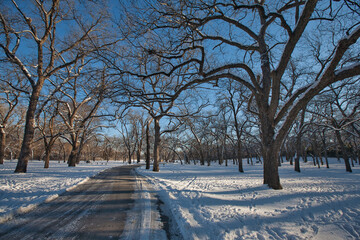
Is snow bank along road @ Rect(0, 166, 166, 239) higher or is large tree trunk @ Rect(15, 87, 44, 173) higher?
large tree trunk @ Rect(15, 87, 44, 173)

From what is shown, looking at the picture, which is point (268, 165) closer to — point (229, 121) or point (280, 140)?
point (280, 140)

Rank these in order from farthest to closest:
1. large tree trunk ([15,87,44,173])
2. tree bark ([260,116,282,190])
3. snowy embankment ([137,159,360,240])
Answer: large tree trunk ([15,87,44,173]) → tree bark ([260,116,282,190]) → snowy embankment ([137,159,360,240])

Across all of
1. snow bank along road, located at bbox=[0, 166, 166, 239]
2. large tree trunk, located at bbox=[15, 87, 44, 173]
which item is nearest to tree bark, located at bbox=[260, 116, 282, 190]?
snow bank along road, located at bbox=[0, 166, 166, 239]

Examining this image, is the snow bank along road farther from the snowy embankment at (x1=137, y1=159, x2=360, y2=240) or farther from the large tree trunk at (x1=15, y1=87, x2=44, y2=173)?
the large tree trunk at (x1=15, y1=87, x2=44, y2=173)

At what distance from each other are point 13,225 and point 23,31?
1312cm

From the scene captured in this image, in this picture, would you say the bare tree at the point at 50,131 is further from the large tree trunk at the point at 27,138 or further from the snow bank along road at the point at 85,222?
the snow bank along road at the point at 85,222

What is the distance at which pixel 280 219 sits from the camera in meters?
3.57

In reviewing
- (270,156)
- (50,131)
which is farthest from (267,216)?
(50,131)

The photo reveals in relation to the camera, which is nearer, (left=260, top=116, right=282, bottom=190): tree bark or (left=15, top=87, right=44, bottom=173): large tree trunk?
(left=260, top=116, right=282, bottom=190): tree bark

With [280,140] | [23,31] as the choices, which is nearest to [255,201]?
[280,140]

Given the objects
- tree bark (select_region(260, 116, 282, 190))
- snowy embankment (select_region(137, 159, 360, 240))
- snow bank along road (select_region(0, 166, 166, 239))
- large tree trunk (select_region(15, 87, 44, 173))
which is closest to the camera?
snow bank along road (select_region(0, 166, 166, 239))

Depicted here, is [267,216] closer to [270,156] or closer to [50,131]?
[270,156]

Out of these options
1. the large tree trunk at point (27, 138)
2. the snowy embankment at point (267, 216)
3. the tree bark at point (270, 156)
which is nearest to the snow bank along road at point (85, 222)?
the snowy embankment at point (267, 216)

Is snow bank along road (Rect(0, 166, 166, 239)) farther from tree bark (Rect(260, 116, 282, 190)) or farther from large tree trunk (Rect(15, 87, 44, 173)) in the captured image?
large tree trunk (Rect(15, 87, 44, 173))
